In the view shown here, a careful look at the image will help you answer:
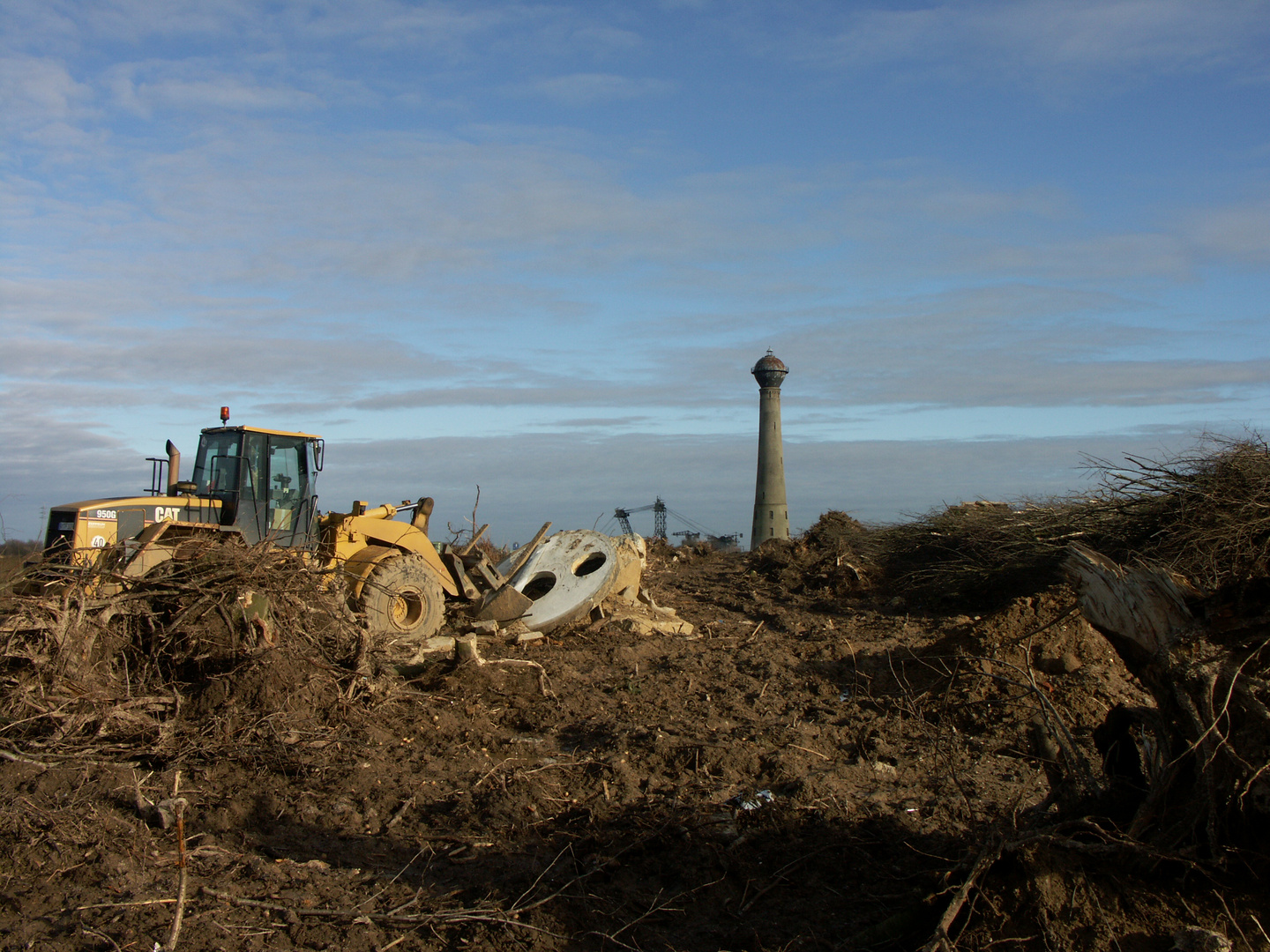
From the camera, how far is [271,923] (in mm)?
3777

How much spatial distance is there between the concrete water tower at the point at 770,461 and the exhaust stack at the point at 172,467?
16880 mm

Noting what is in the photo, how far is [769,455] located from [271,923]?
21600 millimetres

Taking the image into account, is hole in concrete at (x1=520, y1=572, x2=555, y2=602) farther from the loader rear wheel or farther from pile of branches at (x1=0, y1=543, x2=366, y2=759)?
pile of branches at (x1=0, y1=543, x2=366, y2=759)

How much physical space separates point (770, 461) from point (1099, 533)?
13.6 m

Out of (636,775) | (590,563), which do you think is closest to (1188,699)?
(636,775)

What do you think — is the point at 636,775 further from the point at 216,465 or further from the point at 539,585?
the point at 216,465

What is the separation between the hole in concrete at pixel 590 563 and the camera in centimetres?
1140

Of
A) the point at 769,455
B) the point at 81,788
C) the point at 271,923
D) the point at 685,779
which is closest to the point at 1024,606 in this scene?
the point at 685,779

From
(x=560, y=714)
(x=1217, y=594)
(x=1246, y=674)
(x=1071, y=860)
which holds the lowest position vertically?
(x=560, y=714)

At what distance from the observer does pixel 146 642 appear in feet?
21.4

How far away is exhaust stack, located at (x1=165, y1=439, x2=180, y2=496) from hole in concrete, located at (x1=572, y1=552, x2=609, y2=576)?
15.4ft

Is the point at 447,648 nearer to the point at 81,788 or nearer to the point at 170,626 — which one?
the point at 170,626

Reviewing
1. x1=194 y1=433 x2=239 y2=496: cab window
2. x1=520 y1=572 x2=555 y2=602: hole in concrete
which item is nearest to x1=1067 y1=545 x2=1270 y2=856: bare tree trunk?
x1=520 y1=572 x2=555 y2=602: hole in concrete

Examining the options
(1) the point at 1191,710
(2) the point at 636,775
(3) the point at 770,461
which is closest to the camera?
(1) the point at 1191,710
